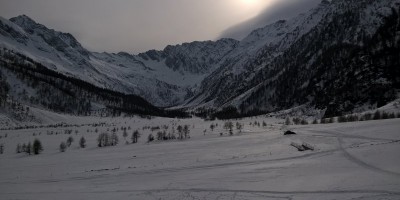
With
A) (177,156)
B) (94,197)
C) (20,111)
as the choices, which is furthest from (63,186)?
(20,111)

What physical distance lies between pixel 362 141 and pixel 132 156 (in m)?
26.2

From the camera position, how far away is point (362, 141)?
36594mm

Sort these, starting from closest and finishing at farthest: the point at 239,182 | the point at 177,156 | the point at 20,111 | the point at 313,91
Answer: the point at 239,182 < the point at 177,156 < the point at 20,111 < the point at 313,91

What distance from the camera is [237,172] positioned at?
2950 cm

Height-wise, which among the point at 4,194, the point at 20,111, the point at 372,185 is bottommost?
the point at 4,194

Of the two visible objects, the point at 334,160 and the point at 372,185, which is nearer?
the point at 372,185

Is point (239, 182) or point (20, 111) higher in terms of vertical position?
point (20, 111)

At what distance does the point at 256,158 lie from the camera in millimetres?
34750

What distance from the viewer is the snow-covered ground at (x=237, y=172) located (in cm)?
2315

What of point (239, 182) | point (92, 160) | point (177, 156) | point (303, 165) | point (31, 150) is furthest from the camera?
point (31, 150)

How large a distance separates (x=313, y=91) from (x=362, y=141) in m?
143

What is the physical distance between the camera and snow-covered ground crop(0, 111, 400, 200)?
76.0ft

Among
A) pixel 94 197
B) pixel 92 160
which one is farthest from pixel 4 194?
pixel 92 160

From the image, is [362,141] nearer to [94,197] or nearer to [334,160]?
[334,160]
